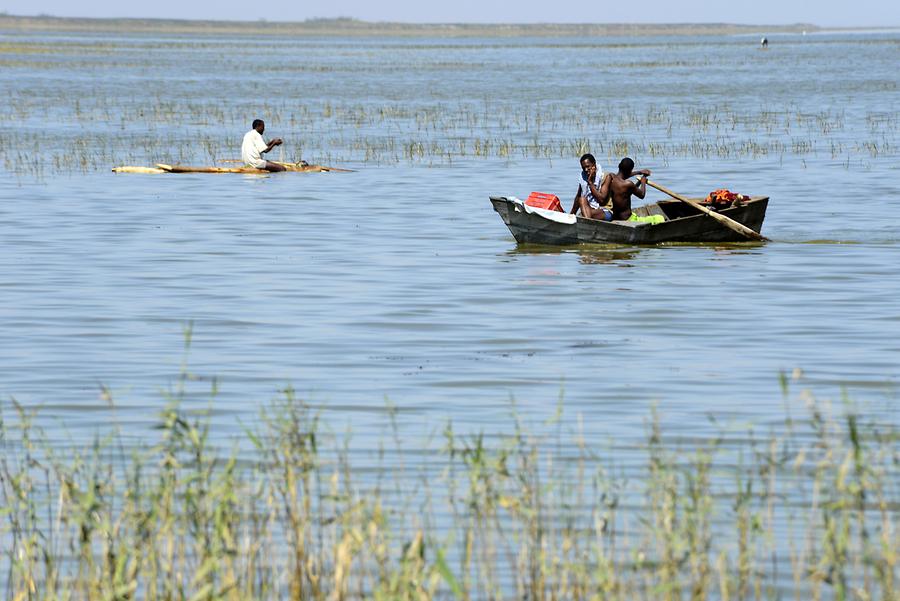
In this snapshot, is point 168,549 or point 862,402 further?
point 862,402

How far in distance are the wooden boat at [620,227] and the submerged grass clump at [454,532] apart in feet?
32.2

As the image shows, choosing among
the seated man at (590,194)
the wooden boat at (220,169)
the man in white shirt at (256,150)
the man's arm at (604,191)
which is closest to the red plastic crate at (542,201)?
the seated man at (590,194)

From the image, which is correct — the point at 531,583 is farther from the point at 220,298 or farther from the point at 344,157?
the point at 344,157

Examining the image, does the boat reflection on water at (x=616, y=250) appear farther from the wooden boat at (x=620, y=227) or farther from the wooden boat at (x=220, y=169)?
the wooden boat at (x=220, y=169)

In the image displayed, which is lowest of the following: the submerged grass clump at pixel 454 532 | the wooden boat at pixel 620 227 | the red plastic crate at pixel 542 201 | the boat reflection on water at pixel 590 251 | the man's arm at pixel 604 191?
the submerged grass clump at pixel 454 532

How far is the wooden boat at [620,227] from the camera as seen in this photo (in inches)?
699

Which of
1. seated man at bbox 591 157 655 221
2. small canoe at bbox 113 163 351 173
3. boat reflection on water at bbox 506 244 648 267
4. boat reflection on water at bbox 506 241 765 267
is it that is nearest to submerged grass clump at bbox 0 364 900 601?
boat reflection on water at bbox 506 244 648 267

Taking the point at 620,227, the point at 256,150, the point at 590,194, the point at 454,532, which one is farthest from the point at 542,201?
the point at 454,532

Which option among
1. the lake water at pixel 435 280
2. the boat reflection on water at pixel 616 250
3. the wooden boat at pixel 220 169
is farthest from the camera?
the wooden boat at pixel 220 169

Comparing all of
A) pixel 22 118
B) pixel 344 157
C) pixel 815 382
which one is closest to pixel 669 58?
pixel 22 118

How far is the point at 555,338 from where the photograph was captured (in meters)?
12.1

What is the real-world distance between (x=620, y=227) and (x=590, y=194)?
75cm

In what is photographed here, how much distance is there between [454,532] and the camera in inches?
262

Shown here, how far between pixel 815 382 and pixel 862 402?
73 cm
